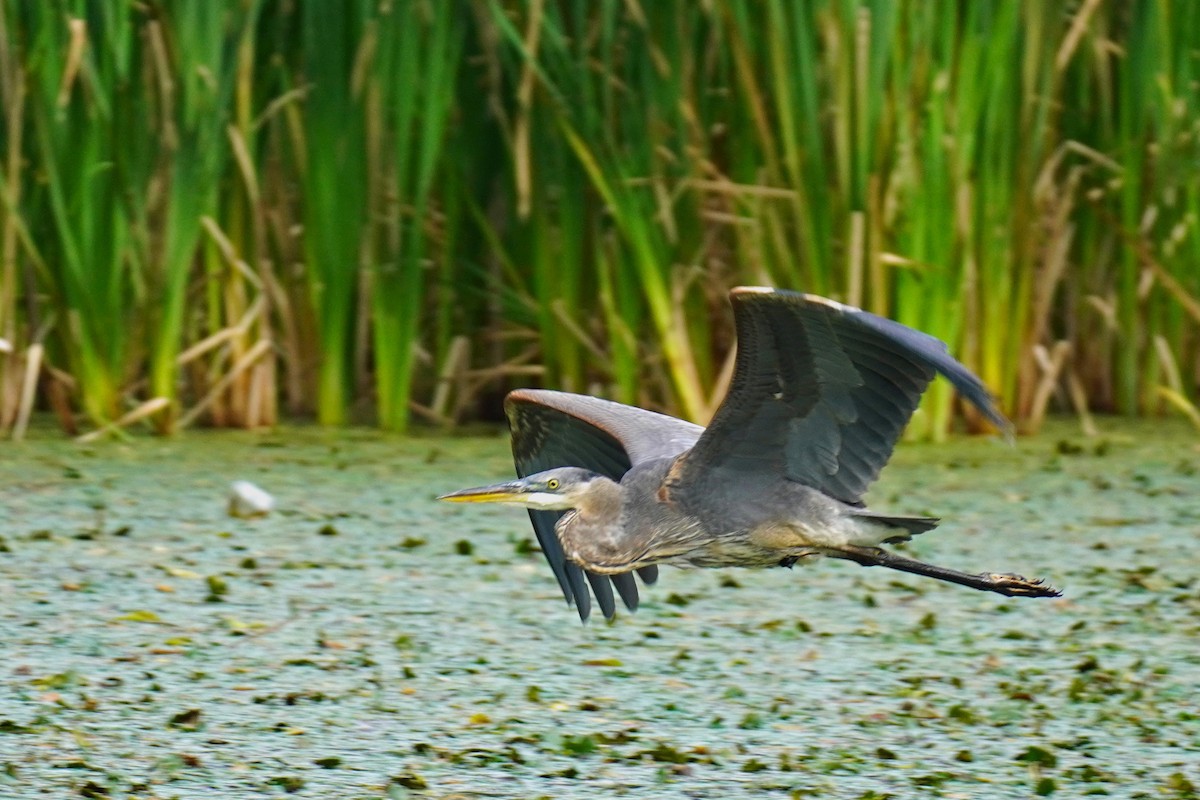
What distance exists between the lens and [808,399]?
333cm

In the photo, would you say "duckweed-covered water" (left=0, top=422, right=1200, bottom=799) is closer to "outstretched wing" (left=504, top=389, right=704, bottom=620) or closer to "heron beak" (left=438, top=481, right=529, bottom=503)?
"outstretched wing" (left=504, top=389, right=704, bottom=620)

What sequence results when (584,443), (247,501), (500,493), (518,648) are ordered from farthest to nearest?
1. (247,501)
2. (518,648)
3. (584,443)
4. (500,493)

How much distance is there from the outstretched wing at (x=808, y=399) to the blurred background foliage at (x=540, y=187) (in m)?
2.20

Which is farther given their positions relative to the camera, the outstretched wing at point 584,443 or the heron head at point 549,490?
the outstretched wing at point 584,443

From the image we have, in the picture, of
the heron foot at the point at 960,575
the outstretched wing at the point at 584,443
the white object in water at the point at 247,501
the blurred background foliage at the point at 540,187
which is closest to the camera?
the heron foot at the point at 960,575

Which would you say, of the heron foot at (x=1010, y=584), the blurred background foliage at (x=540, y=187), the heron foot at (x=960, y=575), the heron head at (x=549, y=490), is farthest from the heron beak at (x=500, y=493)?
the blurred background foliage at (x=540, y=187)

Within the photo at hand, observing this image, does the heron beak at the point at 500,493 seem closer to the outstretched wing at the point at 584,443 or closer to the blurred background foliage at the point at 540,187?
the outstretched wing at the point at 584,443

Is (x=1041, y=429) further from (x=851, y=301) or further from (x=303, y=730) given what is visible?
(x=303, y=730)

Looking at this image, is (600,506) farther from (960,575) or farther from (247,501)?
(247,501)

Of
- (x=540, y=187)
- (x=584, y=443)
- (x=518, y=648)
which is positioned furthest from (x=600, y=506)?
(x=540, y=187)

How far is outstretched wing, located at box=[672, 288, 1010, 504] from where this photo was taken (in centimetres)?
311

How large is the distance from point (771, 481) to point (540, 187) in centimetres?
262

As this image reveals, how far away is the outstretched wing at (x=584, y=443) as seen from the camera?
12.3 ft

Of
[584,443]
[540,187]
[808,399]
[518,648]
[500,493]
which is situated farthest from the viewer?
[540,187]
